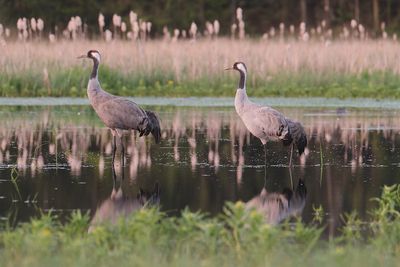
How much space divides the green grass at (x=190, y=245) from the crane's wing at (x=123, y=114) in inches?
208

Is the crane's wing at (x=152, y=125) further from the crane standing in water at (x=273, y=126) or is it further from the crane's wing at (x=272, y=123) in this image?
the crane's wing at (x=272, y=123)

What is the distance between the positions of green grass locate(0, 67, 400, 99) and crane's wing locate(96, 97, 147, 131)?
995cm

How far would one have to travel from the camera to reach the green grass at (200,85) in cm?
2420

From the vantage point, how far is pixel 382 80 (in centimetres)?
2502

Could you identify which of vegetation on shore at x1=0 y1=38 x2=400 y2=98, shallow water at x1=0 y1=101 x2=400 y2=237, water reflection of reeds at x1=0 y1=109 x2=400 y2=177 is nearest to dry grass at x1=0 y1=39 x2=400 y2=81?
vegetation on shore at x1=0 y1=38 x2=400 y2=98

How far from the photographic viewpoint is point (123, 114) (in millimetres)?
14102

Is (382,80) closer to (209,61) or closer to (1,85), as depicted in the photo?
(209,61)

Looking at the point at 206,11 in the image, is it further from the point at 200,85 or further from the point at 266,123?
the point at 266,123

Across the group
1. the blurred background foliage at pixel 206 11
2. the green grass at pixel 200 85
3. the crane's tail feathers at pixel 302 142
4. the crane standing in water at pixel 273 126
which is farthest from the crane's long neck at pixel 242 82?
the blurred background foliage at pixel 206 11

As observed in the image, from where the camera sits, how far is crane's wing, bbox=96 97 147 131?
46.3 feet

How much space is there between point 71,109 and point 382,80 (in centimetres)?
682

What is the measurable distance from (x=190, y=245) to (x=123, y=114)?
6.15 m

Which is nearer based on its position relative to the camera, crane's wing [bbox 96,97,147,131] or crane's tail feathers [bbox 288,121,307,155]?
crane's tail feathers [bbox 288,121,307,155]

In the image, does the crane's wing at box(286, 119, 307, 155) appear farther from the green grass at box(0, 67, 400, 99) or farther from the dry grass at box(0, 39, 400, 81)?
the dry grass at box(0, 39, 400, 81)
